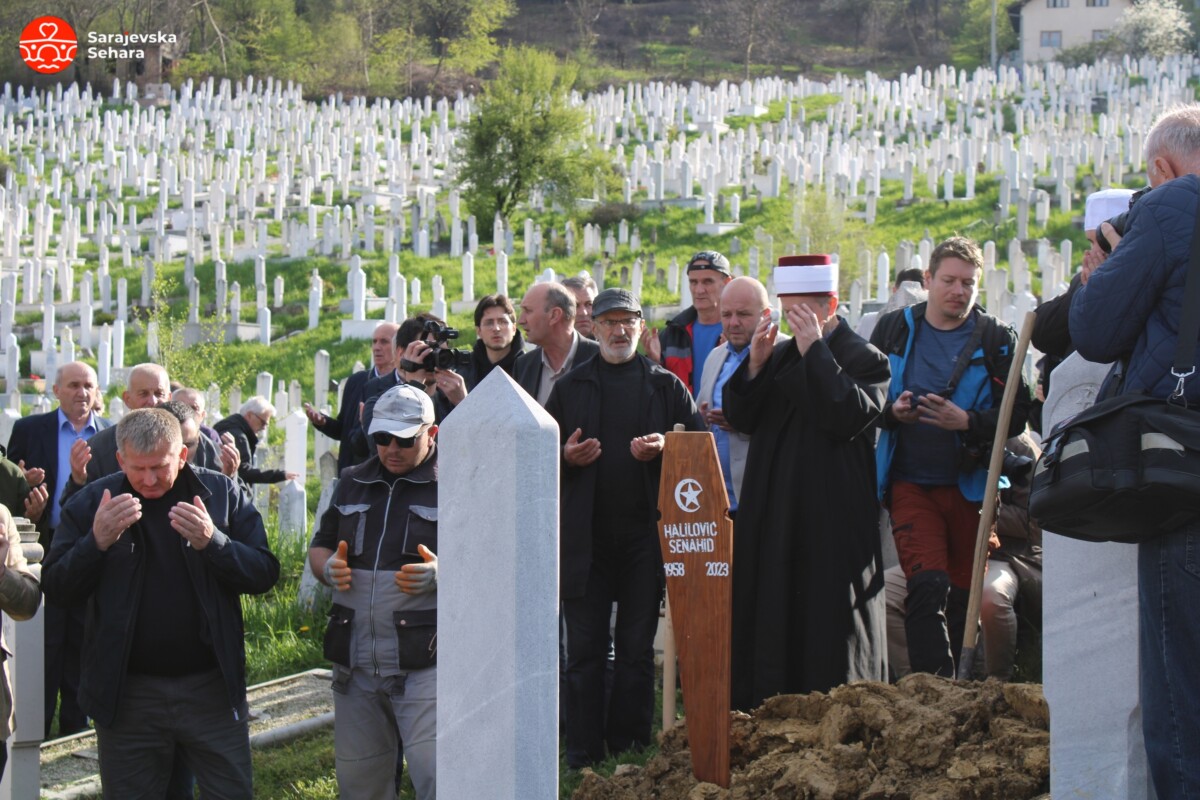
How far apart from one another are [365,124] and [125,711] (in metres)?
33.7

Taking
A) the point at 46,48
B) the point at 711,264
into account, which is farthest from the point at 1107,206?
the point at 46,48

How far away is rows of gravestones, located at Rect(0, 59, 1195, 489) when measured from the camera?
18562 millimetres

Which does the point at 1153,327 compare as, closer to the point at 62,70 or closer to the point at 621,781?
the point at 621,781

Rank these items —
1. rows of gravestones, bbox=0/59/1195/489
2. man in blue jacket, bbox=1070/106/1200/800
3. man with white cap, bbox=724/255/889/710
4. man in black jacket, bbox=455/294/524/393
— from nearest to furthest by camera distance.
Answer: man in blue jacket, bbox=1070/106/1200/800 → man with white cap, bbox=724/255/889/710 → man in black jacket, bbox=455/294/524/393 → rows of gravestones, bbox=0/59/1195/489

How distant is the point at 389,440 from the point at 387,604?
586 mm

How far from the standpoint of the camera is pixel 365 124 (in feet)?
121

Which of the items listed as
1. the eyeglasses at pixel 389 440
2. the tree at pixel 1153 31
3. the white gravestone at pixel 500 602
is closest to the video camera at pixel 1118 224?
the white gravestone at pixel 500 602

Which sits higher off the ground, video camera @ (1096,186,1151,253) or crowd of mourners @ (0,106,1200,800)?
video camera @ (1096,186,1151,253)

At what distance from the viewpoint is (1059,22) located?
193 ft

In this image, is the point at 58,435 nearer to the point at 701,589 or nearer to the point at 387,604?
the point at 387,604

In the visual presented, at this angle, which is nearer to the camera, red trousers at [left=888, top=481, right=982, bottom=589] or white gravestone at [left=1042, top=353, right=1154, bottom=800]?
white gravestone at [left=1042, top=353, right=1154, bottom=800]

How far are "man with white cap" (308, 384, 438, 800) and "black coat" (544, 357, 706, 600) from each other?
92 centimetres

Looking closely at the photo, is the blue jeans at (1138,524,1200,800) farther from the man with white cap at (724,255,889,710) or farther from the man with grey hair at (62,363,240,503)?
the man with grey hair at (62,363,240,503)

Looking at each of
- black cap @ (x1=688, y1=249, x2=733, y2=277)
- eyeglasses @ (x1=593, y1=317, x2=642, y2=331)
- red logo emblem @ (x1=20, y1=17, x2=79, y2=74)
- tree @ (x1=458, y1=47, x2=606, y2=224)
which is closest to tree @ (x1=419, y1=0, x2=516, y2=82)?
red logo emblem @ (x1=20, y1=17, x2=79, y2=74)
